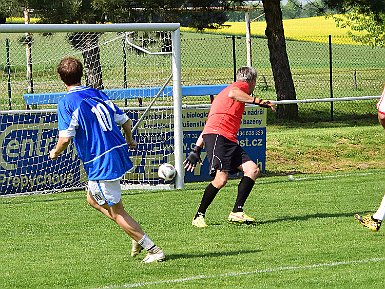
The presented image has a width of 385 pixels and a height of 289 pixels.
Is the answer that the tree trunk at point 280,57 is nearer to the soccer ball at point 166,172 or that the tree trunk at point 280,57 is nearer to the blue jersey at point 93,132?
the soccer ball at point 166,172

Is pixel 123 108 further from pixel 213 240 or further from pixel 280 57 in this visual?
pixel 280 57

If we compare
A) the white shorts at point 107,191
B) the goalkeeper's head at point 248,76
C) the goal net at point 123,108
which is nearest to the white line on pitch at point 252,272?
the white shorts at point 107,191

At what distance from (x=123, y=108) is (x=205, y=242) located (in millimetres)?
6870

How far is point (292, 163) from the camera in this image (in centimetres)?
2072

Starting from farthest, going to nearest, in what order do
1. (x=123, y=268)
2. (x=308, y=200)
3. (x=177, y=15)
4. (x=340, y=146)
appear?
1. (x=177, y=15)
2. (x=340, y=146)
3. (x=308, y=200)
4. (x=123, y=268)

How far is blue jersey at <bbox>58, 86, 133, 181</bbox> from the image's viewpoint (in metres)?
9.18

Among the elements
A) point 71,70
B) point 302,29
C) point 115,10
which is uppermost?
point 115,10

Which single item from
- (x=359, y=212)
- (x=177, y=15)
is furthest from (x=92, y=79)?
(x=177, y=15)

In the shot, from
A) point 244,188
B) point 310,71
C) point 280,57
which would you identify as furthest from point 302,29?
point 244,188

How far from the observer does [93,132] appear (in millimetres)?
9211

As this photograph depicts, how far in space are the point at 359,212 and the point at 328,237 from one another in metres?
2.05

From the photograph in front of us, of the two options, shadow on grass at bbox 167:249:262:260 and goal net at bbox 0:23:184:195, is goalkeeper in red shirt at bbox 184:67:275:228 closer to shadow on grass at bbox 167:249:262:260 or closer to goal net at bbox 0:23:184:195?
shadow on grass at bbox 167:249:262:260

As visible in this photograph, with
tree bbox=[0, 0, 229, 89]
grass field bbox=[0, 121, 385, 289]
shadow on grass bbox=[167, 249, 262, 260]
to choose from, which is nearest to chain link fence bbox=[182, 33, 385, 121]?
tree bbox=[0, 0, 229, 89]

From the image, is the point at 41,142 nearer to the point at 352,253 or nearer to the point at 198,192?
the point at 198,192
